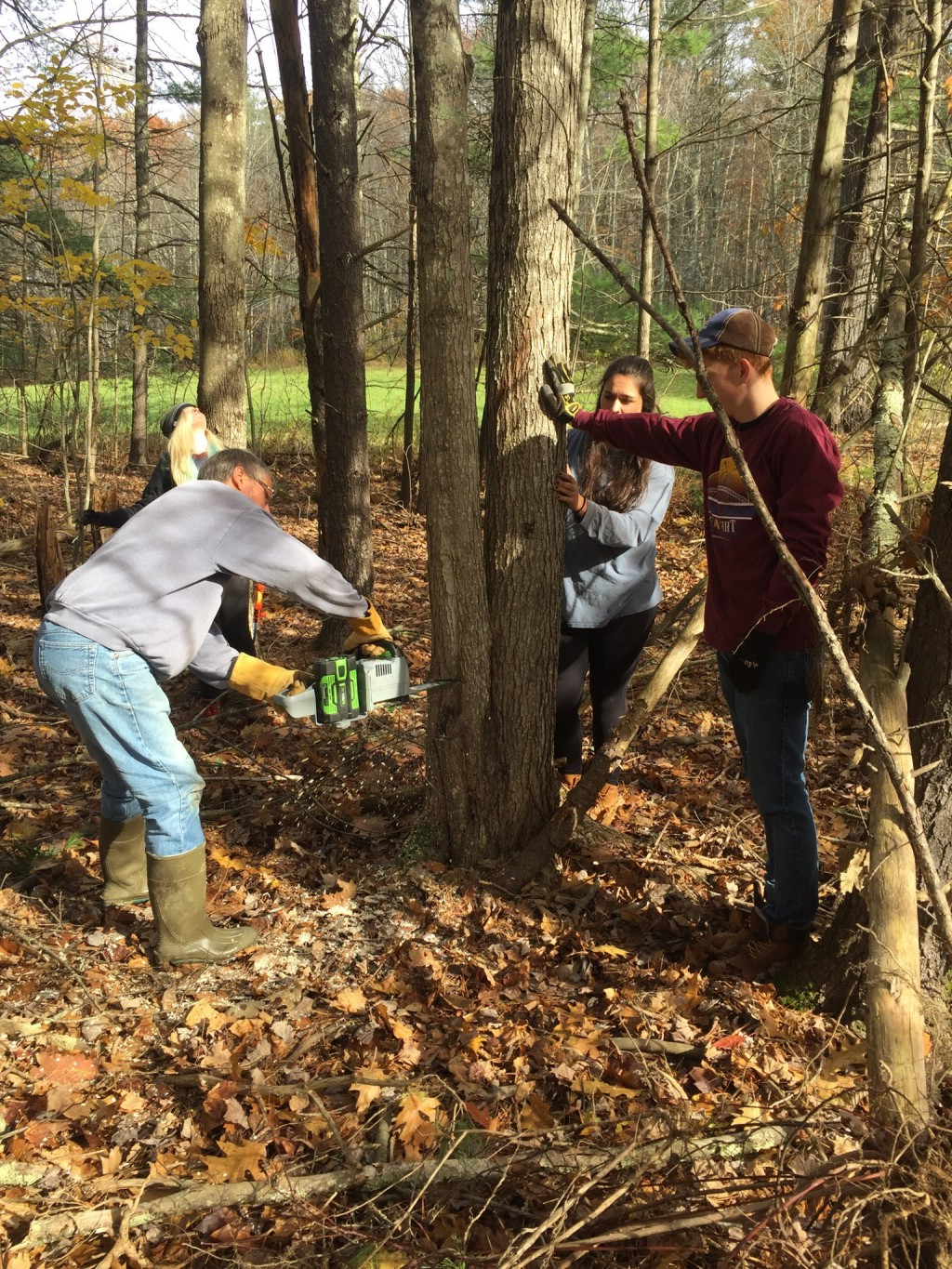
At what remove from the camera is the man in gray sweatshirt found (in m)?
3.15

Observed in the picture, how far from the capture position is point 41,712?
5914 millimetres

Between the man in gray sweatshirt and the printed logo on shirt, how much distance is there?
54.2 inches

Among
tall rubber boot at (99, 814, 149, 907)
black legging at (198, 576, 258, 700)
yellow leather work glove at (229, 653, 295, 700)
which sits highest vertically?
yellow leather work glove at (229, 653, 295, 700)

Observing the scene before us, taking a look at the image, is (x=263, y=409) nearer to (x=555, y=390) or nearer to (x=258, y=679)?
(x=258, y=679)

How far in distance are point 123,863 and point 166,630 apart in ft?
4.03

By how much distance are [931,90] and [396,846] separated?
4283mm

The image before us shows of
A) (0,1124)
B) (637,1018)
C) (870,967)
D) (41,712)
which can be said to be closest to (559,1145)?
(637,1018)

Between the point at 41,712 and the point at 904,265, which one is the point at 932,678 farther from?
the point at 41,712

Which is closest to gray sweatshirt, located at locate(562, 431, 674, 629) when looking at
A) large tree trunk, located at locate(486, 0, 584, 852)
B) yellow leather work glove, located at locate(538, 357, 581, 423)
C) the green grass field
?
large tree trunk, located at locate(486, 0, 584, 852)

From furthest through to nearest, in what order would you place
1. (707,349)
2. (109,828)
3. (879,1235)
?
(109,828)
(707,349)
(879,1235)

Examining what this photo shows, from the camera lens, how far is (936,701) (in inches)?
103

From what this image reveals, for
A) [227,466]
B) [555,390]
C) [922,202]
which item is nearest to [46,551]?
[227,466]

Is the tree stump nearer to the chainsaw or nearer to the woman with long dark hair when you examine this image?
the chainsaw

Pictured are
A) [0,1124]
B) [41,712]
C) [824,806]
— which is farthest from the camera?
[41,712]
